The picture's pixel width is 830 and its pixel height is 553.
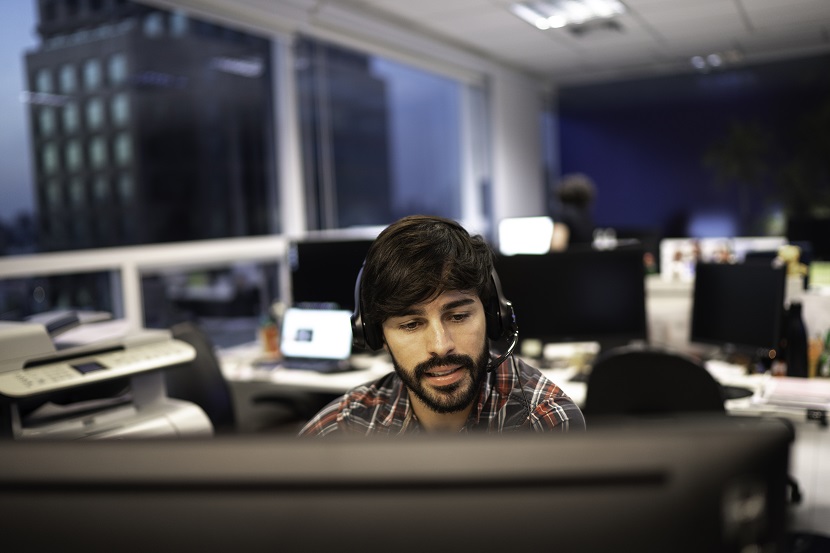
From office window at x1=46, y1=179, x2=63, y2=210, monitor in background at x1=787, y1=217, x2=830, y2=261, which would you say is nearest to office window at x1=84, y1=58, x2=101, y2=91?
office window at x1=46, y1=179, x2=63, y2=210

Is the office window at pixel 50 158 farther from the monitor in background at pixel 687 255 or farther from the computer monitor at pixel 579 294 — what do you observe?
the monitor in background at pixel 687 255

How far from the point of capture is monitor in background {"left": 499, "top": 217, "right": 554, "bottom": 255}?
534 cm

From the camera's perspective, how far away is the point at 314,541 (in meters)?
0.40

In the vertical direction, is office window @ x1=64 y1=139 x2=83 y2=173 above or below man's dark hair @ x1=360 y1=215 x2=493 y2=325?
above

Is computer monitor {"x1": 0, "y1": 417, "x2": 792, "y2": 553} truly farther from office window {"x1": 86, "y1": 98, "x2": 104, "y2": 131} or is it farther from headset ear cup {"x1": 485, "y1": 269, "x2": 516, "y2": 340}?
office window {"x1": 86, "y1": 98, "x2": 104, "y2": 131}

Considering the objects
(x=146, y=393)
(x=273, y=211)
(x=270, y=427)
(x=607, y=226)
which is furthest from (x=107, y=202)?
(x=607, y=226)

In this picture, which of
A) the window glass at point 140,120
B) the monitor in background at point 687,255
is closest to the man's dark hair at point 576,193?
the monitor in background at point 687,255

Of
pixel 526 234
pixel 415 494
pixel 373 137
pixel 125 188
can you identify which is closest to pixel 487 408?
pixel 415 494

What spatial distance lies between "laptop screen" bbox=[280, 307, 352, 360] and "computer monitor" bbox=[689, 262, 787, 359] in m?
1.45

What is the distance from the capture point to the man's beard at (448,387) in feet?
3.64

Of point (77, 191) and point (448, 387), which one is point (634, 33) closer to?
point (77, 191)

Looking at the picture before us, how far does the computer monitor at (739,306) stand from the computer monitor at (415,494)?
243cm

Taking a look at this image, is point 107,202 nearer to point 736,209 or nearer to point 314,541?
point 314,541

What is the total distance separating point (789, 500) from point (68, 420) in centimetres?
181
